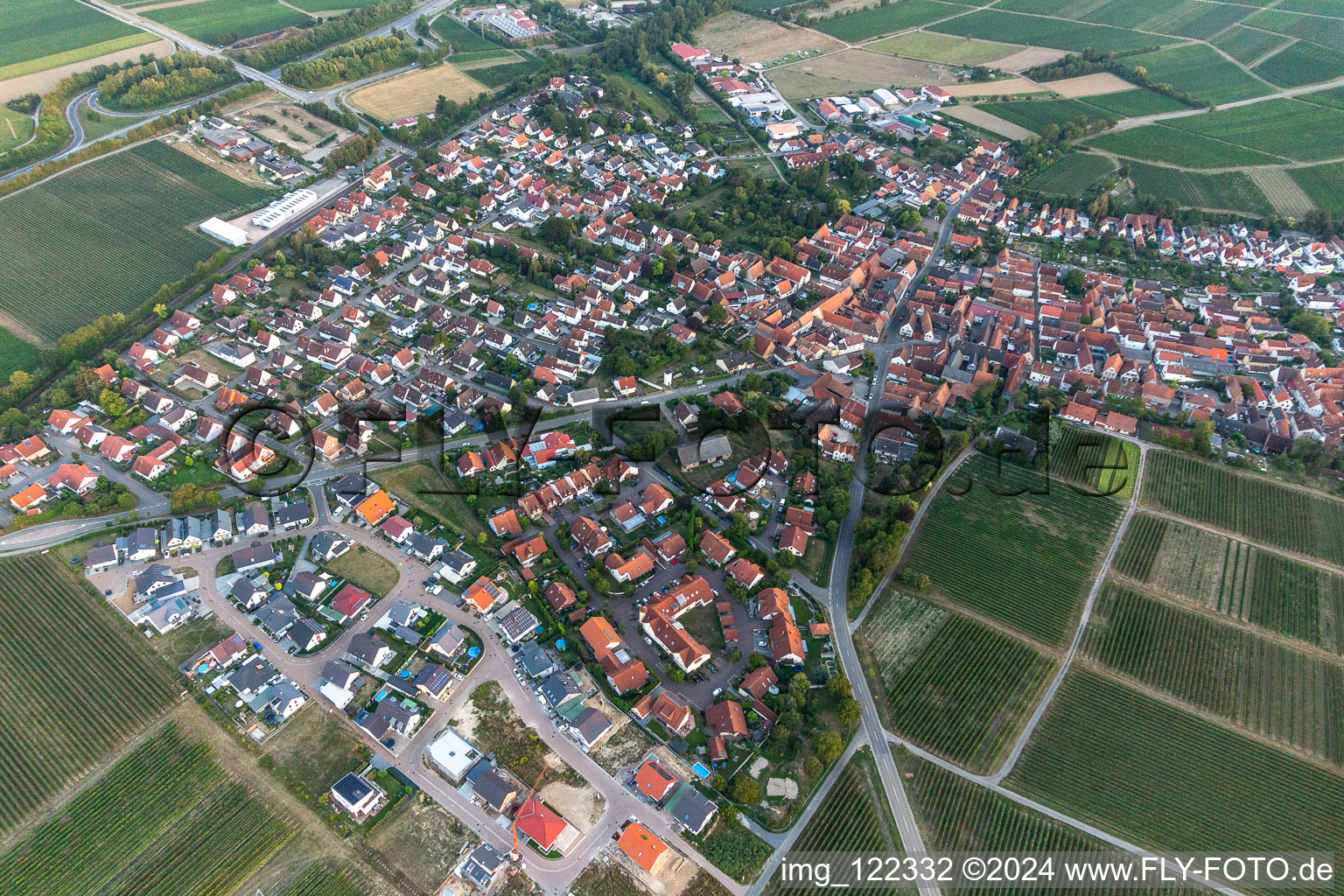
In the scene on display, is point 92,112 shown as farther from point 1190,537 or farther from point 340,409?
point 1190,537

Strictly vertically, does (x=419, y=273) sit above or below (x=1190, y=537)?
above

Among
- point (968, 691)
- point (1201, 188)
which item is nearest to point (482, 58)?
point (1201, 188)

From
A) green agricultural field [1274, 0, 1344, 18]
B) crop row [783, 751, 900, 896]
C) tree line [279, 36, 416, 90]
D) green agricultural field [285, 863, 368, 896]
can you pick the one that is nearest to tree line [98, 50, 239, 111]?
tree line [279, 36, 416, 90]

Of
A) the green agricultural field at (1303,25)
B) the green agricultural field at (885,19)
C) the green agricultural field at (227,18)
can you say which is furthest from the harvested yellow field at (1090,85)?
the green agricultural field at (227,18)

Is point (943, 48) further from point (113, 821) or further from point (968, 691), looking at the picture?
point (113, 821)

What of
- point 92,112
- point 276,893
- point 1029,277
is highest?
point 92,112

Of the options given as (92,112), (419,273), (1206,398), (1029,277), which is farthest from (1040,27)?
(92,112)

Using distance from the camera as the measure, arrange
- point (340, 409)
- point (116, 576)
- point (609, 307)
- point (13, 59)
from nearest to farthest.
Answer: point (116, 576) → point (340, 409) → point (609, 307) → point (13, 59)
